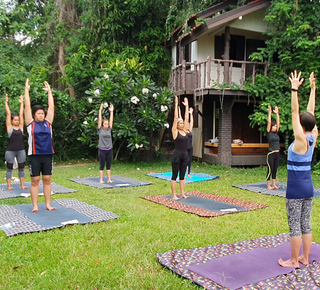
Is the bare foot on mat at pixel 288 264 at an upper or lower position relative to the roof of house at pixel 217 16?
lower

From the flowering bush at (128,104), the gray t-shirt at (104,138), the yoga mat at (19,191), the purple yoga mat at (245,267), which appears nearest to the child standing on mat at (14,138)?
the yoga mat at (19,191)

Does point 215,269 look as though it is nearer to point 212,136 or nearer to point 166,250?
point 166,250

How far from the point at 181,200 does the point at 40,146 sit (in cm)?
308

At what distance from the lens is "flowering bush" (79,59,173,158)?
13.1 meters

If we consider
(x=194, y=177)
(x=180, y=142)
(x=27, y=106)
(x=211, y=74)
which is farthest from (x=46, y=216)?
(x=211, y=74)

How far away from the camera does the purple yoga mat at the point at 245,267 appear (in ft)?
11.2

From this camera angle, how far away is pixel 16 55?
684 inches

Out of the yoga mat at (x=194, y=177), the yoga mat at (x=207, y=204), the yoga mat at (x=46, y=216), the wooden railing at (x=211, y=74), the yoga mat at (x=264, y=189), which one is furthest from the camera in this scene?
the wooden railing at (x=211, y=74)

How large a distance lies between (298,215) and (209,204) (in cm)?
331

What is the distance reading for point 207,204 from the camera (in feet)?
22.8

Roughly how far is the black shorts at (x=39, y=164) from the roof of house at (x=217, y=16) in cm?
851

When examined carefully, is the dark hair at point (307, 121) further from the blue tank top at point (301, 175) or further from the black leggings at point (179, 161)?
the black leggings at point (179, 161)

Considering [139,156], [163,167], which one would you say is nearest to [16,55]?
[139,156]

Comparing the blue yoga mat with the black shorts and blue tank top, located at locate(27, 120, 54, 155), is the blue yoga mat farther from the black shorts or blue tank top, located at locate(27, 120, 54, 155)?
blue tank top, located at locate(27, 120, 54, 155)
